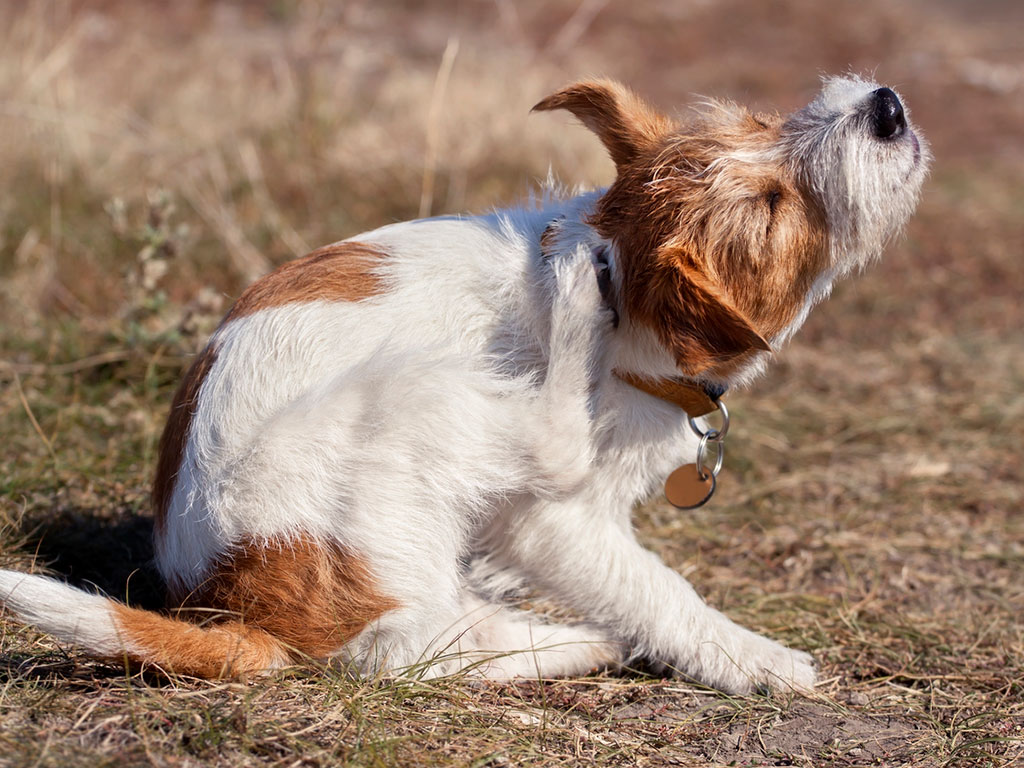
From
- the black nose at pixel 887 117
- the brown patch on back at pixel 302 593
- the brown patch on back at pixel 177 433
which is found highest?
the black nose at pixel 887 117

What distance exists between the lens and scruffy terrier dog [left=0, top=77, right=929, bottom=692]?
95.6 inches

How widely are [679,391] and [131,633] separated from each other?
1.51 meters

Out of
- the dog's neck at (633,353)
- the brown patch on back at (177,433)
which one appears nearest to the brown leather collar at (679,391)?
the dog's neck at (633,353)

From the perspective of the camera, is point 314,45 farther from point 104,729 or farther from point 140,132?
point 104,729

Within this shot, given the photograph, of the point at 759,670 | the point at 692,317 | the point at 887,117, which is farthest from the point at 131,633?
the point at 887,117

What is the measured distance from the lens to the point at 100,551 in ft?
10.7

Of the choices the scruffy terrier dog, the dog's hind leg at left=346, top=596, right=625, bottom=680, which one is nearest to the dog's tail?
the scruffy terrier dog

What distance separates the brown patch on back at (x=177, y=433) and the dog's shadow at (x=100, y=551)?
1.24 feet

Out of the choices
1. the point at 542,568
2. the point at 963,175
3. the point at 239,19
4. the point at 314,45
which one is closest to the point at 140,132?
the point at 314,45

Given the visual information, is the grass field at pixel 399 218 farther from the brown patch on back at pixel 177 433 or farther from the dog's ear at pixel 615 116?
the dog's ear at pixel 615 116

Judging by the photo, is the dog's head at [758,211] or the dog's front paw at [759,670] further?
the dog's front paw at [759,670]

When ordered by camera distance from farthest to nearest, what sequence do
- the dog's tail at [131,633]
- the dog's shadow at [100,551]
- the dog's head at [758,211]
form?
1. the dog's shadow at [100,551]
2. the dog's head at [758,211]
3. the dog's tail at [131,633]

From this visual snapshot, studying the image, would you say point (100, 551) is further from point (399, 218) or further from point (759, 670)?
point (399, 218)

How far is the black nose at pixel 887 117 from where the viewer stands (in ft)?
8.41
